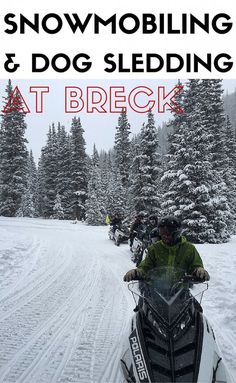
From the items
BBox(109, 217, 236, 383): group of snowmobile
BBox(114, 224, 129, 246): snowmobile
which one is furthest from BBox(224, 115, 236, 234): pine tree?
BBox(109, 217, 236, 383): group of snowmobile

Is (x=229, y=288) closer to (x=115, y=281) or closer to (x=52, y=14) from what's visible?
(x=115, y=281)

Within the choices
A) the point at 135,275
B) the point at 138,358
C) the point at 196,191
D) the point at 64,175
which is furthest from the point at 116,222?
the point at 64,175

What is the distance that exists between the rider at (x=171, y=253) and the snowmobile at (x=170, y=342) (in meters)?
0.48

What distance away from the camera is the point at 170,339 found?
3275 millimetres

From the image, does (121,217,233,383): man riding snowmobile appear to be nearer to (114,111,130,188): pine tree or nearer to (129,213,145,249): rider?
(129,213,145,249): rider

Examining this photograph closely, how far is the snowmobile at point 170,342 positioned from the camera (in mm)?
3117

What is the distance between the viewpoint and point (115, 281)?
9.88 meters

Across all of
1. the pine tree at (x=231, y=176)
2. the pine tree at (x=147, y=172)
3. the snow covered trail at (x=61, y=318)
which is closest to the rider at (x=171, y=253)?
the snow covered trail at (x=61, y=318)

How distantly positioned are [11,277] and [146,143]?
2293cm

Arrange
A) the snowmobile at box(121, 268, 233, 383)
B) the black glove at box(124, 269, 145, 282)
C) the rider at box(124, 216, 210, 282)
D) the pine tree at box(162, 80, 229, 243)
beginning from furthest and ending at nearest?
the pine tree at box(162, 80, 229, 243) → the rider at box(124, 216, 210, 282) → the black glove at box(124, 269, 145, 282) → the snowmobile at box(121, 268, 233, 383)

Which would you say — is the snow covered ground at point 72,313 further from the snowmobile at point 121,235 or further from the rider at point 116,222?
the rider at point 116,222

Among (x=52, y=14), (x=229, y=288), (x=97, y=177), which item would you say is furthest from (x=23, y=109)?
(x=229, y=288)

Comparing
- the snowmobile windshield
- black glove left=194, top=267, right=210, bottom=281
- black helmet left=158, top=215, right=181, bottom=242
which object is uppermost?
black helmet left=158, top=215, right=181, bottom=242

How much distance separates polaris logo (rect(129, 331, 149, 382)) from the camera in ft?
10.5
